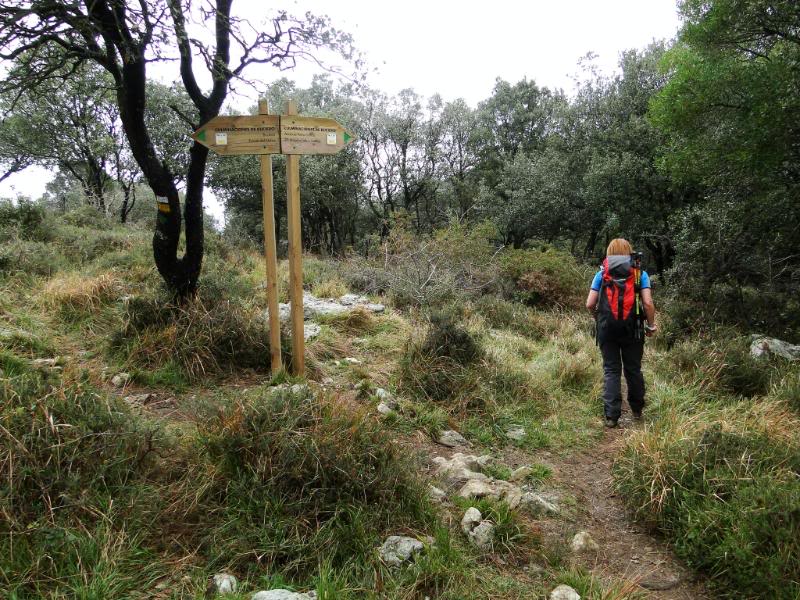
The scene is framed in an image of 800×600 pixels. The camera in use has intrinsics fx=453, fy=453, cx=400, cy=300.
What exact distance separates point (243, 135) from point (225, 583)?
3591 millimetres

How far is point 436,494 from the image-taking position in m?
2.96

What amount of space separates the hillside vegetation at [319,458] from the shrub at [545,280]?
15.6ft

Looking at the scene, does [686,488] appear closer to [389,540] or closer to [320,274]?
[389,540]

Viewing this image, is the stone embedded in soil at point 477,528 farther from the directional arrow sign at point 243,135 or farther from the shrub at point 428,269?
the shrub at point 428,269

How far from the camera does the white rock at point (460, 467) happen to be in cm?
321

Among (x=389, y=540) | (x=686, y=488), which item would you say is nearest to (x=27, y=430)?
(x=389, y=540)

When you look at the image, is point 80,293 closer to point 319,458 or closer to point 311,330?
point 311,330

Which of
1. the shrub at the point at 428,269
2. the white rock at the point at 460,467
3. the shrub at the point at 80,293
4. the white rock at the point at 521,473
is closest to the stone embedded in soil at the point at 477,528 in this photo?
the white rock at the point at 460,467

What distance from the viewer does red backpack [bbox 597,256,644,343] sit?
436 cm

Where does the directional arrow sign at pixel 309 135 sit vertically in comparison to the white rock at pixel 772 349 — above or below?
above

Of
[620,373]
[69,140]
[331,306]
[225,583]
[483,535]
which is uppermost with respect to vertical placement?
[69,140]

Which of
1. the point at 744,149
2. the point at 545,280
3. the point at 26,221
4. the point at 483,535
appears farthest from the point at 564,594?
the point at 26,221

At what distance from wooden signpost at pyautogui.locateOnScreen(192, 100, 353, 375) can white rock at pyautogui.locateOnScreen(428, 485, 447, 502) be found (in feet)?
6.65

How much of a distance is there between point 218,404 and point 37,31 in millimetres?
3441
